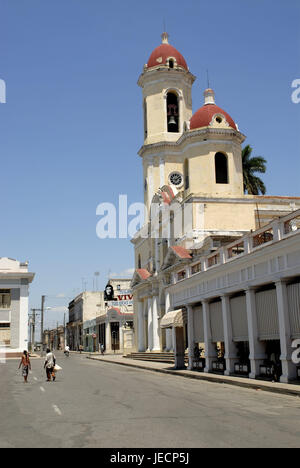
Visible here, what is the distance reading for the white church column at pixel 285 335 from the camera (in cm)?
1769

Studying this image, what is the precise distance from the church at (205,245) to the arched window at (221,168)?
0.26 feet

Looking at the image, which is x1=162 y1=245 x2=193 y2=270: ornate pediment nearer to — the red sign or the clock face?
the clock face

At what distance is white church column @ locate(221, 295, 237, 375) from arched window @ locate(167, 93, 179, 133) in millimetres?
31864

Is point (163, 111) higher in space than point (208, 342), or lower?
higher

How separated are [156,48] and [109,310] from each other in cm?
4165

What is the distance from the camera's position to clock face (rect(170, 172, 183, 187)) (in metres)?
51.9

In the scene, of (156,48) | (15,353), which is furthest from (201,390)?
(15,353)

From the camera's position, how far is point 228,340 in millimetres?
22781

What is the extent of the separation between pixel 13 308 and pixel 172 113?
35412 millimetres

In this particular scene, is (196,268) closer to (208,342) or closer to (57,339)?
(208,342)

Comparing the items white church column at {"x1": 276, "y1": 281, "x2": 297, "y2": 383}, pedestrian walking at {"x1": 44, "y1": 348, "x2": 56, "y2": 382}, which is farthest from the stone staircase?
white church column at {"x1": 276, "y1": 281, "x2": 297, "y2": 383}

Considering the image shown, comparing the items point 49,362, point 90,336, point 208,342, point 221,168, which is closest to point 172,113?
point 221,168
